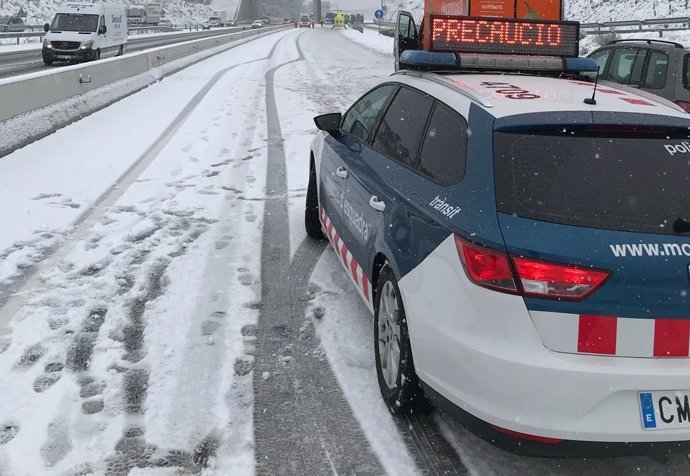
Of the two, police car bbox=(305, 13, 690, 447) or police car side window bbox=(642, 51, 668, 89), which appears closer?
police car bbox=(305, 13, 690, 447)

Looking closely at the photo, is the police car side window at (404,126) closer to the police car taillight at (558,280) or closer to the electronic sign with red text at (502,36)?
the electronic sign with red text at (502,36)

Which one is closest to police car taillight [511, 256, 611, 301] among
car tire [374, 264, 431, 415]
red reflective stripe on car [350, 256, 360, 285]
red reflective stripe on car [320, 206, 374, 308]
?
car tire [374, 264, 431, 415]

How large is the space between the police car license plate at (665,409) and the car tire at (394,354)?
104 centimetres

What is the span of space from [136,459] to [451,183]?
189 cm

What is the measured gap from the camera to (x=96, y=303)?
470 cm

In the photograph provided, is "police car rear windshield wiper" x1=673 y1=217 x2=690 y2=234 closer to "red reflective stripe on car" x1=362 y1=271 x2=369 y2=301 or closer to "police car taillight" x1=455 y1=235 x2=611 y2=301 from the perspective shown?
"police car taillight" x1=455 y1=235 x2=611 y2=301

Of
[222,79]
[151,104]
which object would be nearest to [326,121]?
[151,104]

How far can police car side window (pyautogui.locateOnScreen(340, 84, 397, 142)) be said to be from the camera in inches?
181

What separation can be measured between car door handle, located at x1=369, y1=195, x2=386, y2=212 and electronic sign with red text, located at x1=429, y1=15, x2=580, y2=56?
173 centimetres

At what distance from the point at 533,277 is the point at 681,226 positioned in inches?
25.6

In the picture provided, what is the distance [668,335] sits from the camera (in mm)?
2521

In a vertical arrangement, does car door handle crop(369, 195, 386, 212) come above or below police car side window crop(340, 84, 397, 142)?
below

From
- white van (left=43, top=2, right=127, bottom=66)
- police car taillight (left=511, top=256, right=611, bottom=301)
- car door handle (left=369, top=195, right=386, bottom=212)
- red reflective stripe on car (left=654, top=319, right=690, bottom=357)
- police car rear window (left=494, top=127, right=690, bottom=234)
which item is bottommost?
red reflective stripe on car (left=654, top=319, right=690, bottom=357)

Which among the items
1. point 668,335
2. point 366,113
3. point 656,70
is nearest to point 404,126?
point 366,113
